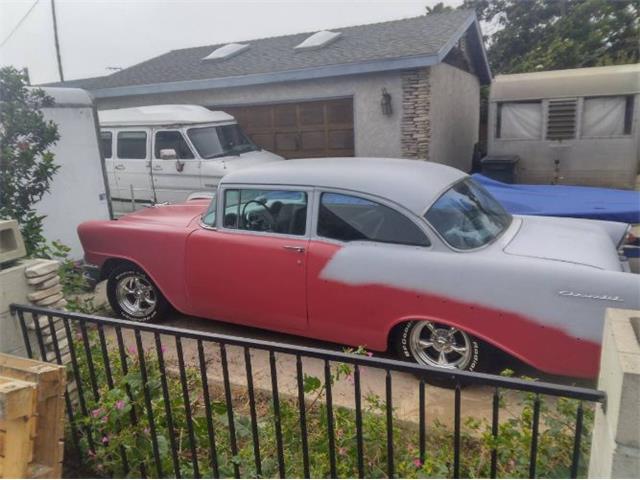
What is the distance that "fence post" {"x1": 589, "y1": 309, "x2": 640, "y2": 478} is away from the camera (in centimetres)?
140

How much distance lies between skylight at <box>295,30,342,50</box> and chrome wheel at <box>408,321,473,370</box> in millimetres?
8865

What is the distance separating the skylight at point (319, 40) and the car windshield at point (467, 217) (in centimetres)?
788

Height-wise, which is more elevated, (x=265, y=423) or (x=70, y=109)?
(x=70, y=109)

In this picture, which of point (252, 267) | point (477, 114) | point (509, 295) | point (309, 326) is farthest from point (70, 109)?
point (477, 114)

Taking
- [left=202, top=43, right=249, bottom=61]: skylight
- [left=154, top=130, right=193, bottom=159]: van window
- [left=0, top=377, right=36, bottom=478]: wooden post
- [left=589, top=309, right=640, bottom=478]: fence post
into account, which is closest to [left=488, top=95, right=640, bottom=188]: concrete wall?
[left=154, top=130, right=193, bottom=159]: van window

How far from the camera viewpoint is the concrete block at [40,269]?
8.92 feet

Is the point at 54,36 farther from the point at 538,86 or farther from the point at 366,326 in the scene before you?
the point at 366,326

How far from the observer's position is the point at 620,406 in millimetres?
1420

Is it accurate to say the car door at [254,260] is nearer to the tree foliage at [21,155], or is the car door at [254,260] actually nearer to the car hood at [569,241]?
the tree foliage at [21,155]

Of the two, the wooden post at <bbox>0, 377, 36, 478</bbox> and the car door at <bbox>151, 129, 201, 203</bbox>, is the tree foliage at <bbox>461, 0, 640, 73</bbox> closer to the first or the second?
the car door at <bbox>151, 129, 201, 203</bbox>

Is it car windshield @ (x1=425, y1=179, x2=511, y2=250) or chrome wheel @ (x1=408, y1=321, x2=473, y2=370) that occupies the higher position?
car windshield @ (x1=425, y1=179, x2=511, y2=250)

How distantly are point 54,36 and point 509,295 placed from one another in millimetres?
28525

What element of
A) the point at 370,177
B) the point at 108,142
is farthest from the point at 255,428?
Result: the point at 108,142

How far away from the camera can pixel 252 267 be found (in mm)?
4059
